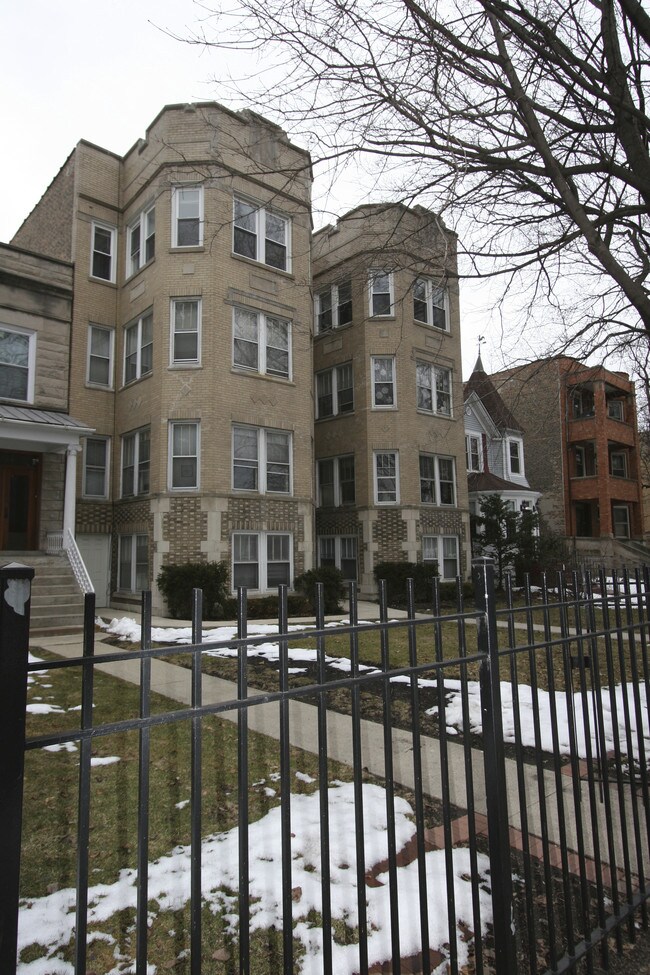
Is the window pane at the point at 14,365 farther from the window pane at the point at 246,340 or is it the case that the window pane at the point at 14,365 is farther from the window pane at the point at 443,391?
the window pane at the point at 443,391

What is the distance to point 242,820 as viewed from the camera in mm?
1798

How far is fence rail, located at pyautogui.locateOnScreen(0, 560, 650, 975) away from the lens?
1598 millimetres

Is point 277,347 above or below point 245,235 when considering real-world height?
below

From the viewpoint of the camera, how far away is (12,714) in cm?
138

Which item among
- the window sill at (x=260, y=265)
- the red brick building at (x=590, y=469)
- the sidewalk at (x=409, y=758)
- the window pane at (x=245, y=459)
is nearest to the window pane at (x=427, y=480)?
the window pane at (x=245, y=459)

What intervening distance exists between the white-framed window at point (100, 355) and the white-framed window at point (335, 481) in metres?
8.26

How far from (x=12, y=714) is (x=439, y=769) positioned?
170 inches

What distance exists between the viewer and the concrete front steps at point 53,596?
40.6 ft

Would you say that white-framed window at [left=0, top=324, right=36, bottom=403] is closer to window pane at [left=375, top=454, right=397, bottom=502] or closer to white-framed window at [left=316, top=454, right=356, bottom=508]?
white-framed window at [left=316, top=454, right=356, bottom=508]

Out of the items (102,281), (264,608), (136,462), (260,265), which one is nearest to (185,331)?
(260,265)

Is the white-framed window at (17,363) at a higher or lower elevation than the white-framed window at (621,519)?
higher

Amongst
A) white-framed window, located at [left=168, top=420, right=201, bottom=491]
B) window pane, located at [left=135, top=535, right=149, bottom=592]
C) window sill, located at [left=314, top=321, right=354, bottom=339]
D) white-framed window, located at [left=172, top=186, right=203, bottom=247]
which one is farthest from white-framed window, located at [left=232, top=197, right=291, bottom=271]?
window pane, located at [left=135, top=535, right=149, bottom=592]

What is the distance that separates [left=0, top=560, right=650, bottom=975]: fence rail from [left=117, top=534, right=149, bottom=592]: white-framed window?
1121 cm

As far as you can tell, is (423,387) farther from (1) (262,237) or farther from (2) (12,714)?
(2) (12,714)
